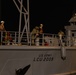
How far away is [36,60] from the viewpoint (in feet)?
42.0

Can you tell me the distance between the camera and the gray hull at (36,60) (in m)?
11.6

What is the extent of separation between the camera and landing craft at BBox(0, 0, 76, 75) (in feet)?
38.5

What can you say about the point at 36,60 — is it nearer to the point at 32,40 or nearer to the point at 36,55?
the point at 36,55

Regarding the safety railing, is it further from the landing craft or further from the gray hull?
the gray hull

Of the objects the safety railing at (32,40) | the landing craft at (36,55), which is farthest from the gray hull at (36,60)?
the safety railing at (32,40)

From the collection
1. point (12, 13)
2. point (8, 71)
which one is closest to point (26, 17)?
point (8, 71)

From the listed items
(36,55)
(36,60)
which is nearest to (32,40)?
(36,55)

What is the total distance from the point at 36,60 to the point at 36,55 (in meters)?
0.21

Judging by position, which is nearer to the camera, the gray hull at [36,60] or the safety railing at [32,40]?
the gray hull at [36,60]

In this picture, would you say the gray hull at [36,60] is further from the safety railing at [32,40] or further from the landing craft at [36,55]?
the safety railing at [32,40]

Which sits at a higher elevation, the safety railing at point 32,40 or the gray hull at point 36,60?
the safety railing at point 32,40

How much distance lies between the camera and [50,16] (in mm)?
21891

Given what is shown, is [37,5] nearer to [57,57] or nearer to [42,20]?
[42,20]

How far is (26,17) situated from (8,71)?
9.63 feet
